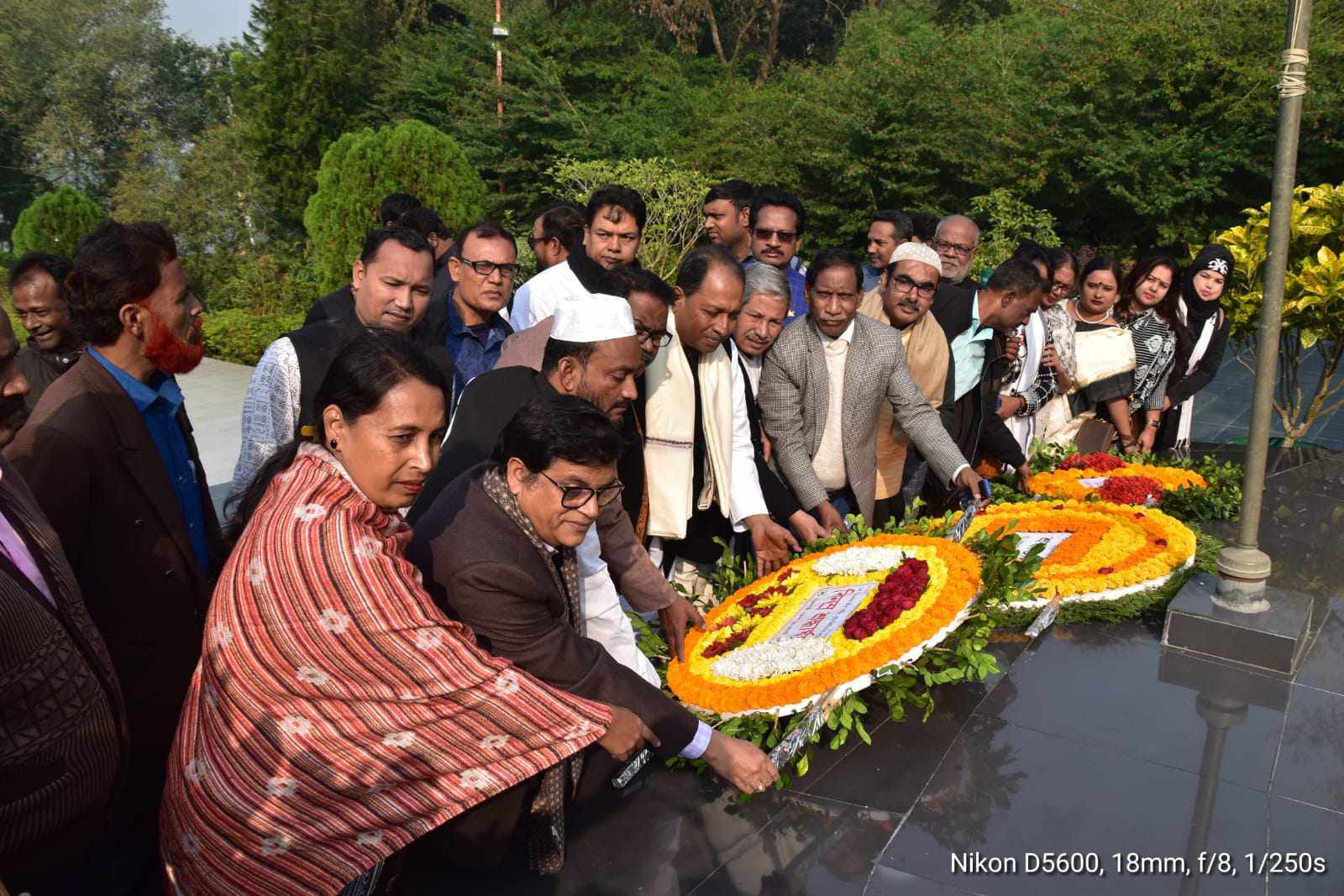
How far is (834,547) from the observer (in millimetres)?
3934

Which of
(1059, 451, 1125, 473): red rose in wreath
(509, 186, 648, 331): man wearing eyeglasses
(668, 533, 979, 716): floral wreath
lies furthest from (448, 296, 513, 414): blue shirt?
(1059, 451, 1125, 473): red rose in wreath

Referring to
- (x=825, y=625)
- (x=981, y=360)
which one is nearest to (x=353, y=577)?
(x=825, y=625)

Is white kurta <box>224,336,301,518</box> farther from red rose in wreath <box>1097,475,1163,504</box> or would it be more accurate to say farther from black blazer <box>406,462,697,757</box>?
red rose in wreath <box>1097,475,1163,504</box>

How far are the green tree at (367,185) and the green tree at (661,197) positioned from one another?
209 cm

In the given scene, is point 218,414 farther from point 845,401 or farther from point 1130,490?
point 1130,490

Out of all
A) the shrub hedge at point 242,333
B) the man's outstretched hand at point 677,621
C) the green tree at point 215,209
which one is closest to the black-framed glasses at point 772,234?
the man's outstretched hand at point 677,621

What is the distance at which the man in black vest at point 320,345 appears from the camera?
3342 mm

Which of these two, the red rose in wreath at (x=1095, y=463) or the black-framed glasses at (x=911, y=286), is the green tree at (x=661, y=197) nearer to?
the red rose in wreath at (x=1095, y=463)

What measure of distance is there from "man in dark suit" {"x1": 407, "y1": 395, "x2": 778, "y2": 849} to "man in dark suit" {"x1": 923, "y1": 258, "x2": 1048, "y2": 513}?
2.86 meters

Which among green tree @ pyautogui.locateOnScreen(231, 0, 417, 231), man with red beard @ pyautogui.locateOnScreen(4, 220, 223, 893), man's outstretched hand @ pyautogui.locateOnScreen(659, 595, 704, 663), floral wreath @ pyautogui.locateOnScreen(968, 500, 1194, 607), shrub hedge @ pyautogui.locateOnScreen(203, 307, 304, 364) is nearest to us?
man with red beard @ pyautogui.locateOnScreen(4, 220, 223, 893)

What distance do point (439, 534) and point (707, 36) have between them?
90.1 ft

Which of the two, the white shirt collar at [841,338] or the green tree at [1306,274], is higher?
the green tree at [1306,274]

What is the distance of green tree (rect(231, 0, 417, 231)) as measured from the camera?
20125 millimetres

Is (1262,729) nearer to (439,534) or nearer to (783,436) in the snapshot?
(783,436)
